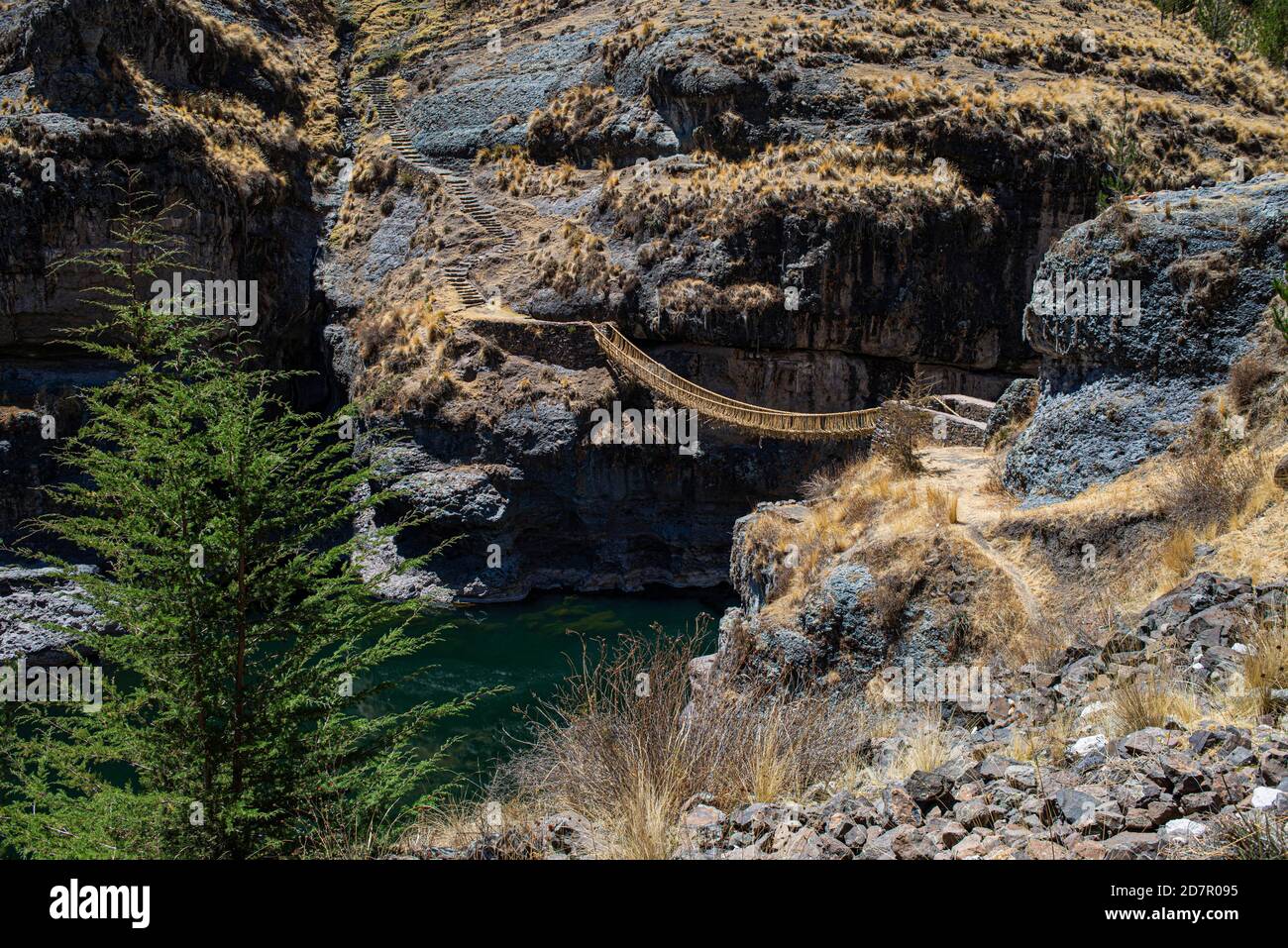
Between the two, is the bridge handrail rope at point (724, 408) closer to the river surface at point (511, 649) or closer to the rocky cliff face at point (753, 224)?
the rocky cliff face at point (753, 224)

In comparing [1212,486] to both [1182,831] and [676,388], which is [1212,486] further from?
[676,388]

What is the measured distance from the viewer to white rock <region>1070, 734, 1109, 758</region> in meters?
5.97

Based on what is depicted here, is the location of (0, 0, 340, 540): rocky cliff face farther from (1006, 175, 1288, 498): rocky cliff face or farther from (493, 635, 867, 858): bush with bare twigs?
(493, 635, 867, 858): bush with bare twigs

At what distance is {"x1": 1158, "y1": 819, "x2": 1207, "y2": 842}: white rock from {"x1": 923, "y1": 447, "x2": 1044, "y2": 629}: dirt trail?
19.5 ft

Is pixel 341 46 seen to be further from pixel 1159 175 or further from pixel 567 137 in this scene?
pixel 1159 175

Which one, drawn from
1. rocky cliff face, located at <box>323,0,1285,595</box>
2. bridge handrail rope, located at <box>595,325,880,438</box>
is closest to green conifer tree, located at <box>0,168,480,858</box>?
bridge handrail rope, located at <box>595,325,880,438</box>

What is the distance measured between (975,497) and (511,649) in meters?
14.8

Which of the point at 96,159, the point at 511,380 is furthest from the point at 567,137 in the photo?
the point at 96,159

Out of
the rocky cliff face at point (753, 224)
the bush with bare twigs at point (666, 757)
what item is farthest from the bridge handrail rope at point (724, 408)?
the bush with bare twigs at point (666, 757)

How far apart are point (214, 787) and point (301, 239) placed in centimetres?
3326

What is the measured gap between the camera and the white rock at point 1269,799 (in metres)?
4.57

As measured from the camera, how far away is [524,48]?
140 feet

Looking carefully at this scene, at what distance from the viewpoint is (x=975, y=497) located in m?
14.9

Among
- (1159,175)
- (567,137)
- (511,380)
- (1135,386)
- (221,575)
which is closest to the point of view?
(221,575)
